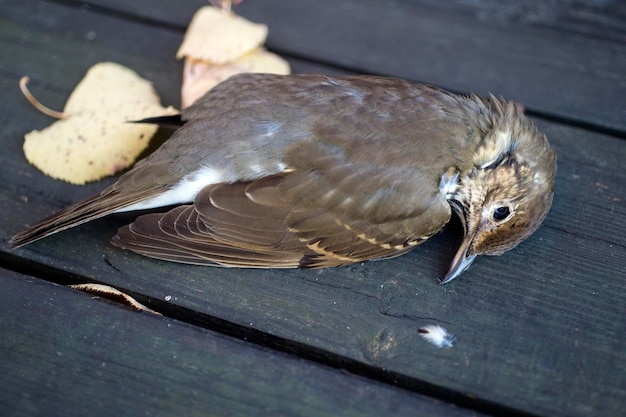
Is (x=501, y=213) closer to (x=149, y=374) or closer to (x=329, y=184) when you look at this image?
(x=329, y=184)

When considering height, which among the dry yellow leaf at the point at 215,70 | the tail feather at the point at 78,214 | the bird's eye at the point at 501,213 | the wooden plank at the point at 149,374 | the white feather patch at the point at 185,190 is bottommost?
the wooden plank at the point at 149,374

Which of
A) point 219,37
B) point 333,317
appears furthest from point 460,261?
point 219,37

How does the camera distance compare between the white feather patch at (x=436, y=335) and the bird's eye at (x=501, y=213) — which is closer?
the white feather patch at (x=436, y=335)

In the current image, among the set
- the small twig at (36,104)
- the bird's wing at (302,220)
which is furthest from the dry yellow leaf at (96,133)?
the bird's wing at (302,220)

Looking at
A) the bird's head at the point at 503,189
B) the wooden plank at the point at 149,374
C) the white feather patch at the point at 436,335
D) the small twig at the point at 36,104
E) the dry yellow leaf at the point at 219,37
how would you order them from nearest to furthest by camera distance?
the wooden plank at the point at 149,374 < the white feather patch at the point at 436,335 < the bird's head at the point at 503,189 < the small twig at the point at 36,104 < the dry yellow leaf at the point at 219,37

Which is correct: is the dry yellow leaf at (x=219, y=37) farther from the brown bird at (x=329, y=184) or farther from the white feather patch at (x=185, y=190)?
the white feather patch at (x=185, y=190)

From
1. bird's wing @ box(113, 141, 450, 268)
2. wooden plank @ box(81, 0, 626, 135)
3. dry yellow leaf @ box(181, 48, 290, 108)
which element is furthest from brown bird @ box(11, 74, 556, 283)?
wooden plank @ box(81, 0, 626, 135)

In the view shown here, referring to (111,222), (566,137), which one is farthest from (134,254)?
(566,137)
